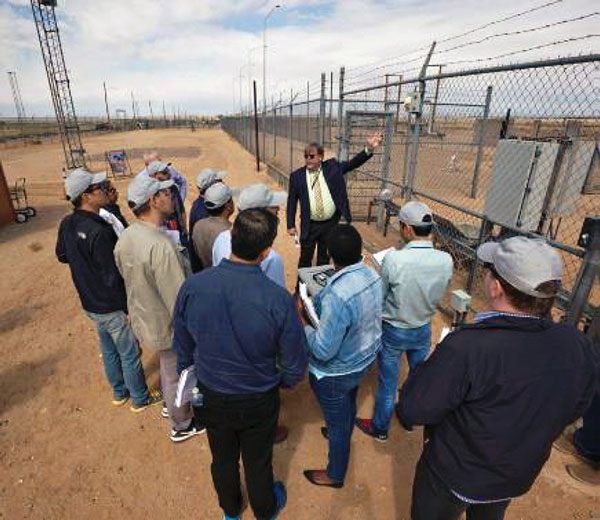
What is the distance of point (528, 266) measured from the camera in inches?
51.8

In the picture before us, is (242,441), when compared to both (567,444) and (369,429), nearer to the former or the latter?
(369,429)

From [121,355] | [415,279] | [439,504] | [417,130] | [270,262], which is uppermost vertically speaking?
[417,130]

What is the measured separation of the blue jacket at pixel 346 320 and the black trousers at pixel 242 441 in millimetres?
385

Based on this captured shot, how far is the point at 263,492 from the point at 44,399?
9.18 feet

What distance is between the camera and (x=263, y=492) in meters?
2.38

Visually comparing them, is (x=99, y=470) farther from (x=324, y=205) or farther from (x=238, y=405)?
(x=324, y=205)

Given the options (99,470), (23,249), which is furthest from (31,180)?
(99,470)

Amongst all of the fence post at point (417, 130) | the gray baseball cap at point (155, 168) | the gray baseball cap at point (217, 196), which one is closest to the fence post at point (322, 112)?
the fence post at point (417, 130)

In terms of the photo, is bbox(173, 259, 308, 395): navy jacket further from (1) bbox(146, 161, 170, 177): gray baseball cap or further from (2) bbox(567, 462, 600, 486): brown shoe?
(1) bbox(146, 161, 170, 177): gray baseball cap

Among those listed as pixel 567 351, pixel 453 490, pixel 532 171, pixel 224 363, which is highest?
pixel 532 171

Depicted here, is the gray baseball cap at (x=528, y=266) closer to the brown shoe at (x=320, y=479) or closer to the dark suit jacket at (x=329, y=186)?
the brown shoe at (x=320, y=479)

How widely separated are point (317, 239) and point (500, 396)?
3.91 meters

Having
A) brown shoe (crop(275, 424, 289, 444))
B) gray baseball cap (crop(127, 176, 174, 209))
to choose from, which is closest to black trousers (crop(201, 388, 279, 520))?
brown shoe (crop(275, 424, 289, 444))

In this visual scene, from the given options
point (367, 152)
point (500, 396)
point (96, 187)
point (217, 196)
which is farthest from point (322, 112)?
point (500, 396)
